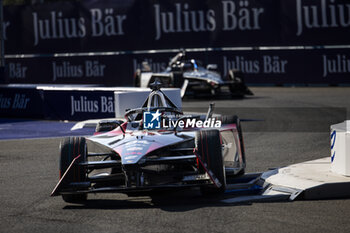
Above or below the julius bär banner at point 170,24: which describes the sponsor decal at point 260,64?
below

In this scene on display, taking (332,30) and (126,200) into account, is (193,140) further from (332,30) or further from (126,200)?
(332,30)

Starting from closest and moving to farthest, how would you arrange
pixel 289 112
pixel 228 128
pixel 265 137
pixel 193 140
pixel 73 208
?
1. pixel 73 208
2. pixel 193 140
3. pixel 228 128
4. pixel 265 137
5. pixel 289 112

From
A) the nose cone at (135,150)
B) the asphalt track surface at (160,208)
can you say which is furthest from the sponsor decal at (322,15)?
the nose cone at (135,150)

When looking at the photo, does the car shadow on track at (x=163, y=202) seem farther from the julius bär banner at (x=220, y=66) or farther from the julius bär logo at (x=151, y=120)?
the julius bär banner at (x=220, y=66)

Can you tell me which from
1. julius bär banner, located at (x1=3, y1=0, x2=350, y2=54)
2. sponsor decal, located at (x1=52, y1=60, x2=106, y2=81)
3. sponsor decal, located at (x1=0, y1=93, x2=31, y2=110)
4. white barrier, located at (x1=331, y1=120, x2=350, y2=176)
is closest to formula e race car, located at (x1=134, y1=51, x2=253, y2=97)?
sponsor decal, located at (x1=0, y1=93, x2=31, y2=110)

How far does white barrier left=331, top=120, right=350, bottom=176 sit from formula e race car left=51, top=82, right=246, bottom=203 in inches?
51.7

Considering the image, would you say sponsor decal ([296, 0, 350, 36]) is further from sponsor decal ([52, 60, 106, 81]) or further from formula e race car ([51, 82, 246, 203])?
formula e race car ([51, 82, 246, 203])

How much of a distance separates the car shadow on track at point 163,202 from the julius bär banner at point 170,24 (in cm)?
1732

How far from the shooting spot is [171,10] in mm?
27828

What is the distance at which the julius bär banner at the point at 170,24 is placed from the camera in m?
24.7

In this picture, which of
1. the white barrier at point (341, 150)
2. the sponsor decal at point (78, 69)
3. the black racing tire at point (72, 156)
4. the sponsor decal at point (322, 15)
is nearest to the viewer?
the black racing tire at point (72, 156)

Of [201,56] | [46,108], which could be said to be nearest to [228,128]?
[46,108]

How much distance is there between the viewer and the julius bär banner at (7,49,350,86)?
Answer: 80.1 feet

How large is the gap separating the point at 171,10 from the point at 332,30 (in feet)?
22.1
